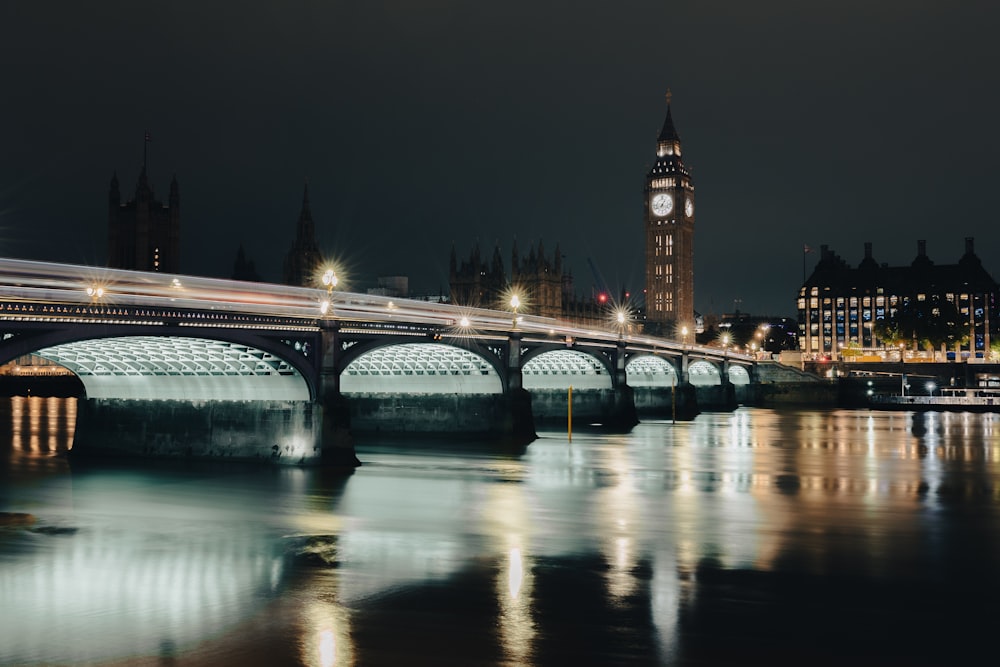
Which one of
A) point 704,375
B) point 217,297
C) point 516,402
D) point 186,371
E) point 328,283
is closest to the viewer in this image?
point 217,297

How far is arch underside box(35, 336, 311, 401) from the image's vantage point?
45.4 meters

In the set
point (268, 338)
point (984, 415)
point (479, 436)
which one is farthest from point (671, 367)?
point (268, 338)

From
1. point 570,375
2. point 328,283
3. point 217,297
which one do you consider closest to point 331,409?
point 328,283

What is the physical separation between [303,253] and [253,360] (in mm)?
114040

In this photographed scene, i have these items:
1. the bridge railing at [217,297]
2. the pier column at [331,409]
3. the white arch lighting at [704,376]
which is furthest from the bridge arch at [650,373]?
the pier column at [331,409]

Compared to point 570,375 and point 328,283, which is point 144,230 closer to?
point 570,375

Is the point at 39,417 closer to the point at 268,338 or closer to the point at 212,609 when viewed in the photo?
the point at 268,338

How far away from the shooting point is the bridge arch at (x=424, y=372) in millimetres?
63812

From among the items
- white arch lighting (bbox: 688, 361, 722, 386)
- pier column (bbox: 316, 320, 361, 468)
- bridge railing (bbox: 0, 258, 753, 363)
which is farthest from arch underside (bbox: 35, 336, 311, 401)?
white arch lighting (bbox: 688, 361, 722, 386)

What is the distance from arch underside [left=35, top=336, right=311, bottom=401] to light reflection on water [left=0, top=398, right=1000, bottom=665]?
4.45 m

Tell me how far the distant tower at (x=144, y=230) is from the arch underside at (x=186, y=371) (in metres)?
109

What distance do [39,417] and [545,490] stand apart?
78.4m

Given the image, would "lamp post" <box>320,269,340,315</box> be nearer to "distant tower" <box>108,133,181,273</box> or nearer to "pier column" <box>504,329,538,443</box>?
"pier column" <box>504,329,538,443</box>

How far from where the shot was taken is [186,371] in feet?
159
